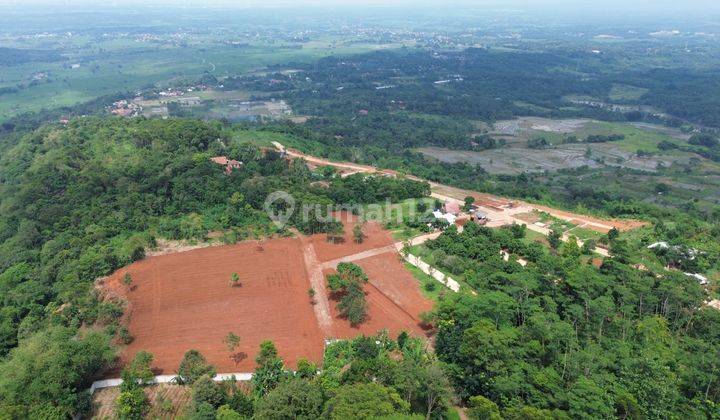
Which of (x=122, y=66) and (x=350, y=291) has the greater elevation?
(x=122, y=66)

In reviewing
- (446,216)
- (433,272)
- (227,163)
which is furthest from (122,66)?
(433,272)

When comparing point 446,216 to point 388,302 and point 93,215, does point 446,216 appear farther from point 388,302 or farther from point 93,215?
point 93,215

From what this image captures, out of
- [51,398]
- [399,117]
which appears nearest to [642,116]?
[399,117]

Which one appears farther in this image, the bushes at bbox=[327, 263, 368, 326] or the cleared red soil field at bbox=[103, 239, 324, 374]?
the bushes at bbox=[327, 263, 368, 326]

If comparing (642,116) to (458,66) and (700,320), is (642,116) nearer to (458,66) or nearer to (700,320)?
(458,66)

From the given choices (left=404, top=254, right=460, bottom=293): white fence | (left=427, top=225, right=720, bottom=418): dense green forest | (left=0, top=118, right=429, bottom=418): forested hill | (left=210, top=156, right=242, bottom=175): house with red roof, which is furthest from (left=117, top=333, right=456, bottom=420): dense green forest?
(left=210, top=156, right=242, bottom=175): house with red roof

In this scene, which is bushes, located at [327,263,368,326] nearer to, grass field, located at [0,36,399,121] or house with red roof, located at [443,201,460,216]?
house with red roof, located at [443,201,460,216]

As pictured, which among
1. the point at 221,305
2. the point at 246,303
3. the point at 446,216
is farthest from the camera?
the point at 446,216
